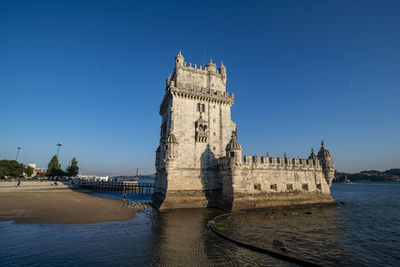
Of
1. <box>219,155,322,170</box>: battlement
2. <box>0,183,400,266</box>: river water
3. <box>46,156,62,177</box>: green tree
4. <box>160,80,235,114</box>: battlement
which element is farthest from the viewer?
<box>46,156,62,177</box>: green tree

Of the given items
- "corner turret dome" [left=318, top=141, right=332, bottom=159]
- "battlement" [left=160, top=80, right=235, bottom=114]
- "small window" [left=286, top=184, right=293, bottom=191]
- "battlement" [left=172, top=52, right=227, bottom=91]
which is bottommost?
"small window" [left=286, top=184, right=293, bottom=191]

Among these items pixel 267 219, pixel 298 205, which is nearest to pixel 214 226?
pixel 267 219

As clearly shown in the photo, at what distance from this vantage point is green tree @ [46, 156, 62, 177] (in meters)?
63.2

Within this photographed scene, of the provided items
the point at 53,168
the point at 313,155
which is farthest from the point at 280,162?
the point at 53,168

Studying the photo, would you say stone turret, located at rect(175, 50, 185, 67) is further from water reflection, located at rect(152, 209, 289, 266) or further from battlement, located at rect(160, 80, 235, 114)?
water reflection, located at rect(152, 209, 289, 266)

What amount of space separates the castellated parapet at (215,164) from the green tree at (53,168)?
197 feet

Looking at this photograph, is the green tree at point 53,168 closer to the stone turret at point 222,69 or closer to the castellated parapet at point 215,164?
the castellated parapet at point 215,164

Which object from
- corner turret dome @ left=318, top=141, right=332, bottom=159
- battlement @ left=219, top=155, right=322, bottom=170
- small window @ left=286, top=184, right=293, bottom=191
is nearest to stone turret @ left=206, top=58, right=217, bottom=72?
battlement @ left=219, top=155, right=322, bottom=170

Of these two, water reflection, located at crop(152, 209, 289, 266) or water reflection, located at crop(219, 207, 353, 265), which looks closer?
water reflection, located at crop(152, 209, 289, 266)

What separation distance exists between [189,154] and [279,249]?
51.5 feet

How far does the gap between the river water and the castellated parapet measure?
5.47 meters

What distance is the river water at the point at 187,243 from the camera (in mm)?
8656

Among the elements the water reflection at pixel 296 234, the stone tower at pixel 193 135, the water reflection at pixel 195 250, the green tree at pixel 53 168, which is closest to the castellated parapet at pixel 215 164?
the stone tower at pixel 193 135

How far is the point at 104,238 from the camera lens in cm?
1151
